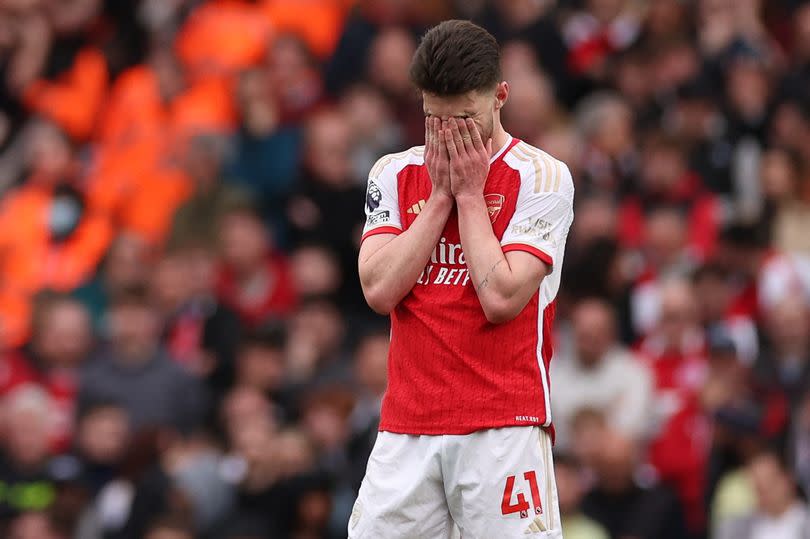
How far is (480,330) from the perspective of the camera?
555 centimetres

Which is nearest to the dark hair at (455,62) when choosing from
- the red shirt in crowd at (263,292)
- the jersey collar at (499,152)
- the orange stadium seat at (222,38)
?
the jersey collar at (499,152)

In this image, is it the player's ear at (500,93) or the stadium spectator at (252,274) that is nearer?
the player's ear at (500,93)

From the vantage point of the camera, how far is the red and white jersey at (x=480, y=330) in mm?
5539

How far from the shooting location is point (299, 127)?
45.3 feet

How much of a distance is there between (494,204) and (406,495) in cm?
106

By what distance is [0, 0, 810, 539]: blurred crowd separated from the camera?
10.4 m

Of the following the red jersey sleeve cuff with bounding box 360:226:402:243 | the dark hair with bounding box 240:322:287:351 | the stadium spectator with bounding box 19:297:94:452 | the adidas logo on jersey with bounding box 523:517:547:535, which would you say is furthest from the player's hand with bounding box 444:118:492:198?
the stadium spectator with bounding box 19:297:94:452

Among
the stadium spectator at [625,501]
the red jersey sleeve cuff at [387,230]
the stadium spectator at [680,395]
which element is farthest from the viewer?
the stadium spectator at [680,395]

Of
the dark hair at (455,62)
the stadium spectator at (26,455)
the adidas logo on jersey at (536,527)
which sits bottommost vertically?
the stadium spectator at (26,455)

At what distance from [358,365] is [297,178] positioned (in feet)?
8.22

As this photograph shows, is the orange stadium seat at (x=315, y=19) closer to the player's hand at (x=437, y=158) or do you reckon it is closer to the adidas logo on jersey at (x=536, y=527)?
the player's hand at (x=437, y=158)

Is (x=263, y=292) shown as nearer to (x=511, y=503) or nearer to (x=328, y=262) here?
(x=328, y=262)

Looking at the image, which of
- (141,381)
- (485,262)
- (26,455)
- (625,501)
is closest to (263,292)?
(141,381)

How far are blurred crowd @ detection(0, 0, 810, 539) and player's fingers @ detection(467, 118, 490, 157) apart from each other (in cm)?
456
